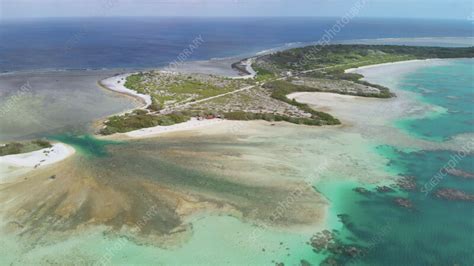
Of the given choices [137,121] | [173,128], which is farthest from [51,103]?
[173,128]

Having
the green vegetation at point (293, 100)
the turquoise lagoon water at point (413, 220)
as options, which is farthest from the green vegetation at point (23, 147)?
the green vegetation at point (293, 100)

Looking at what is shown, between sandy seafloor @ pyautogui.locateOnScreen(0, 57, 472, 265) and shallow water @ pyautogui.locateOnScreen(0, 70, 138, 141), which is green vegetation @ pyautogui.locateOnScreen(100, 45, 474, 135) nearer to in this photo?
sandy seafloor @ pyautogui.locateOnScreen(0, 57, 472, 265)

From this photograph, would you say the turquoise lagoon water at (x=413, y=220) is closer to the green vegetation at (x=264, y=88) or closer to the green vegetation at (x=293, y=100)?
the green vegetation at (x=293, y=100)

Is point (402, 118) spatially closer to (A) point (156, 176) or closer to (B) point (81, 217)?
(A) point (156, 176)

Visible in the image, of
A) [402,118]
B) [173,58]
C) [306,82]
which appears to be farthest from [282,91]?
[173,58]

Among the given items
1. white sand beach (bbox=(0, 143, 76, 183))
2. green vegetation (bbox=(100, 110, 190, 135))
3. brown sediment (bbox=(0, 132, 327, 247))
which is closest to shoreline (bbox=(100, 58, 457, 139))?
green vegetation (bbox=(100, 110, 190, 135))

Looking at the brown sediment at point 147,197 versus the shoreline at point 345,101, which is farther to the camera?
the shoreline at point 345,101

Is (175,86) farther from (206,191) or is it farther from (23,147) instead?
(206,191)
